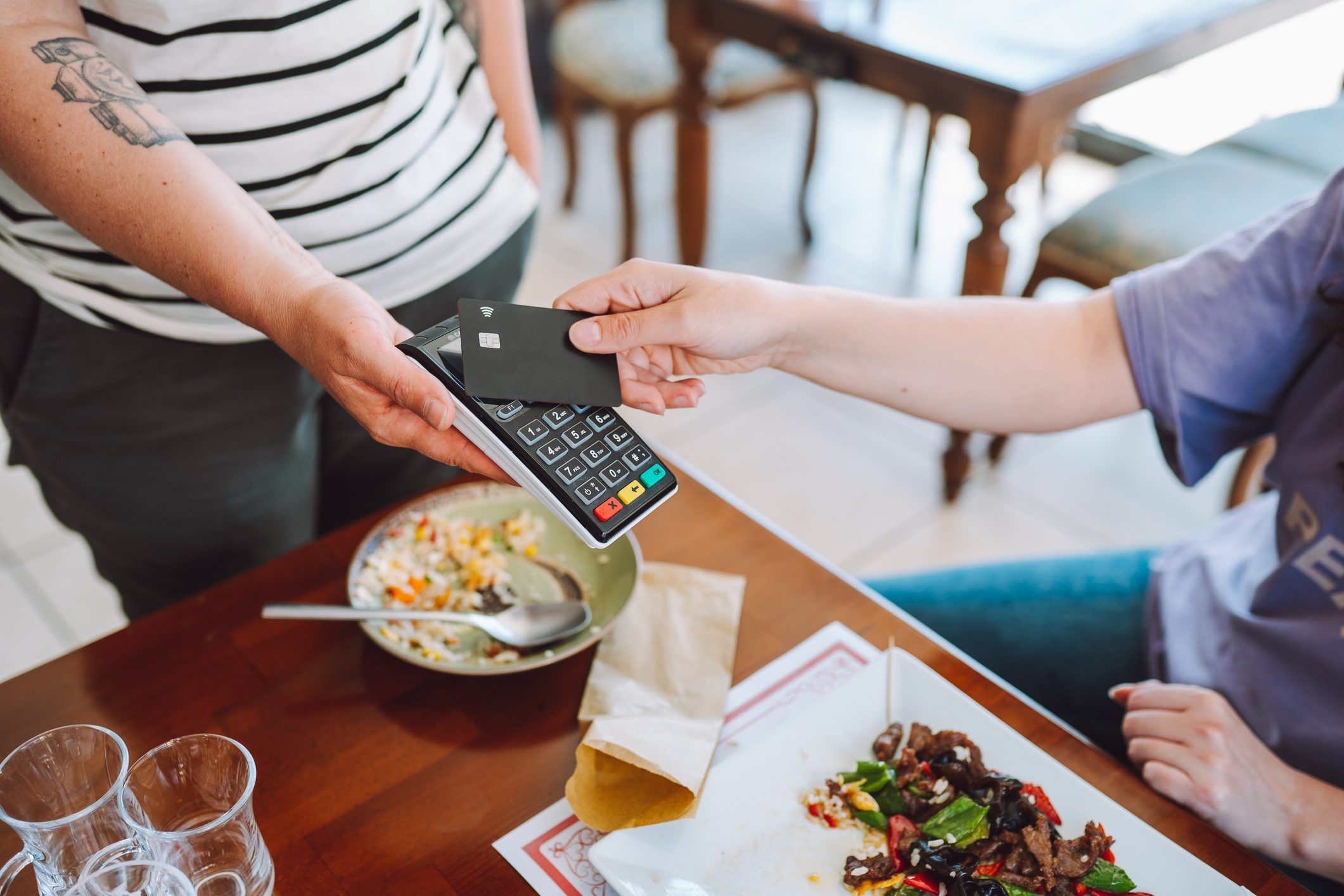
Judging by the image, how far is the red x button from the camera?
618mm

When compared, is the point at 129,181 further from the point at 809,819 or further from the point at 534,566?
the point at 809,819

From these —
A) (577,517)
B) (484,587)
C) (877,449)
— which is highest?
(577,517)

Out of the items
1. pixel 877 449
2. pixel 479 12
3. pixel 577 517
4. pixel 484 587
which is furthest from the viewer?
pixel 877 449

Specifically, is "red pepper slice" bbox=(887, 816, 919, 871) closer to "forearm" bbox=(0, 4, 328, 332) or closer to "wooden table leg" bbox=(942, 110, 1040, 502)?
"forearm" bbox=(0, 4, 328, 332)

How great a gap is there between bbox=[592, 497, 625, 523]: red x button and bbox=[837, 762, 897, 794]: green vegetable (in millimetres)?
219

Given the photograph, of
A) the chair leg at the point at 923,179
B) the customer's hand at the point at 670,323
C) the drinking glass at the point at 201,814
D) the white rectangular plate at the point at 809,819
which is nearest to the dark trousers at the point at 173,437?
the customer's hand at the point at 670,323

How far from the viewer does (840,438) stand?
200cm

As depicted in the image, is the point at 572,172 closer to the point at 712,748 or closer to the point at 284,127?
the point at 284,127

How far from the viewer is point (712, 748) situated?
64 cm

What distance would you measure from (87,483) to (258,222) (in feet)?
1.15

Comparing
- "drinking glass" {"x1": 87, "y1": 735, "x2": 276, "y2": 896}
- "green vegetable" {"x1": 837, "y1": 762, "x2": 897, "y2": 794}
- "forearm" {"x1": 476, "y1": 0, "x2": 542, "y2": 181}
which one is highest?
"forearm" {"x1": 476, "y1": 0, "x2": 542, "y2": 181}

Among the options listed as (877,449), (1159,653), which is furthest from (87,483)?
(877,449)

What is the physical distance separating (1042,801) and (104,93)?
29.7 inches

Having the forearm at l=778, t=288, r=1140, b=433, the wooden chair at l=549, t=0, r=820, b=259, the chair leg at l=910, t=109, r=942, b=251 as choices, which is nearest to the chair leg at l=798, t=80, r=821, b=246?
the wooden chair at l=549, t=0, r=820, b=259
